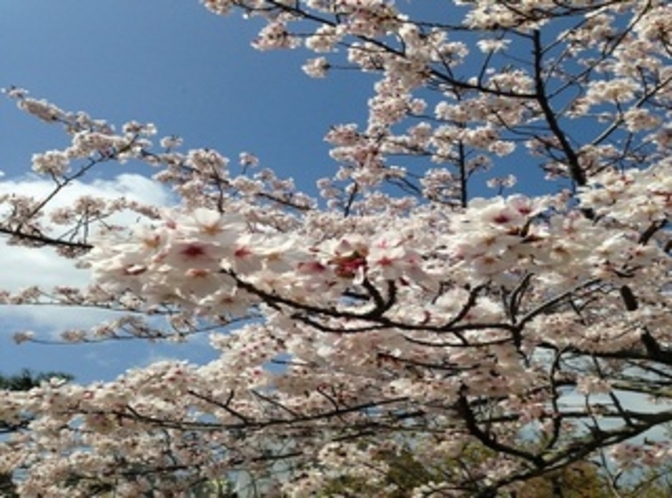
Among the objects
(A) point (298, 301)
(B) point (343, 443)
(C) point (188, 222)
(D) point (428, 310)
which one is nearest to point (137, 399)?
(B) point (343, 443)

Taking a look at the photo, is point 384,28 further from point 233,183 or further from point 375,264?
point 233,183

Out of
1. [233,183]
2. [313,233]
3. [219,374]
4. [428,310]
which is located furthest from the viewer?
[233,183]

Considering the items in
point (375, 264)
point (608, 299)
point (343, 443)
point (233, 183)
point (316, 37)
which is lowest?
point (375, 264)

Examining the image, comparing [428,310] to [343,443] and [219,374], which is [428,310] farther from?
[343,443]

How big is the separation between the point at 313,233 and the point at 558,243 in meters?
5.98

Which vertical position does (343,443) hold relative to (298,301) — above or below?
above

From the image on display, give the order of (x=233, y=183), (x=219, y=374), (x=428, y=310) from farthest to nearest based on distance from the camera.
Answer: (x=233, y=183) < (x=219, y=374) < (x=428, y=310)

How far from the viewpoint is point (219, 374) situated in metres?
5.11

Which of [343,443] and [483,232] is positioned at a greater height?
[343,443]

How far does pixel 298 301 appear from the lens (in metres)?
2.47

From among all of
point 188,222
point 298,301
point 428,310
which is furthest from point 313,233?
point 188,222

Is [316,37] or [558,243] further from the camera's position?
[316,37]

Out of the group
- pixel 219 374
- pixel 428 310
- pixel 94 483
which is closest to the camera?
pixel 428 310

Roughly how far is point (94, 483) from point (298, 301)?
5.70m
